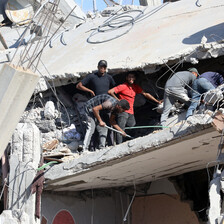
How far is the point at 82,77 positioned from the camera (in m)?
14.8

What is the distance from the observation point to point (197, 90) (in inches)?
502

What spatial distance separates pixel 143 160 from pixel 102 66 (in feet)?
7.18

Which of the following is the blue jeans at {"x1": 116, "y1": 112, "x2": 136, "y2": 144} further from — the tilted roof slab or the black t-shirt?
the tilted roof slab

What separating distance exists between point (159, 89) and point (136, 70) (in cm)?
95

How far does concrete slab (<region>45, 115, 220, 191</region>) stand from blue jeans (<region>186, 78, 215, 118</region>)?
79cm

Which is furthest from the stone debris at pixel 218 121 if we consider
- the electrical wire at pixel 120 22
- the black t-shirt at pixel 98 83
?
the electrical wire at pixel 120 22

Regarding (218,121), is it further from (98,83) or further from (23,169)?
(23,169)

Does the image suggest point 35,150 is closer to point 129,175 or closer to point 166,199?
point 129,175

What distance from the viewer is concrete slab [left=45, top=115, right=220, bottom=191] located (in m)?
11.3

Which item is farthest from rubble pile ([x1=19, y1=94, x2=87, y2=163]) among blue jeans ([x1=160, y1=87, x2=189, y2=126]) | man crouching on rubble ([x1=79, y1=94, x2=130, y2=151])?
blue jeans ([x1=160, y1=87, x2=189, y2=126])

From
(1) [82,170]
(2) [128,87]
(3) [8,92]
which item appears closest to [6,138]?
(3) [8,92]

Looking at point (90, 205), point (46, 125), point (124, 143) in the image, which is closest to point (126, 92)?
point (124, 143)

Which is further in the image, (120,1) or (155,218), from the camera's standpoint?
(120,1)

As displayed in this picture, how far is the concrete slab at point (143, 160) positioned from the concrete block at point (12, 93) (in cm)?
276
